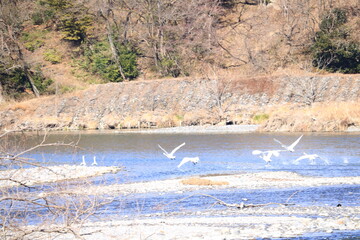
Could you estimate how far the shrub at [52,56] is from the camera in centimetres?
8050

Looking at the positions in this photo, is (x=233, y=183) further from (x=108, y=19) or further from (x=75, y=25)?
(x=75, y=25)

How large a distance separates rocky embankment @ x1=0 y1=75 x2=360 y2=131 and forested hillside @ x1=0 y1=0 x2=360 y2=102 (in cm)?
300

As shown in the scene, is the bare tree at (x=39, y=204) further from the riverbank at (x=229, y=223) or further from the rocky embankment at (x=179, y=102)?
the rocky embankment at (x=179, y=102)

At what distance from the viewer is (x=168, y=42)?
7475 cm

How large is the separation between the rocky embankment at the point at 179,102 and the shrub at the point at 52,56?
11.1m

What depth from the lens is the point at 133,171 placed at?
31.6m

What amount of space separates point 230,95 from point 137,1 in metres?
20.6

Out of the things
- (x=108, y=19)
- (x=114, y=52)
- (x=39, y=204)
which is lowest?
(x=39, y=204)

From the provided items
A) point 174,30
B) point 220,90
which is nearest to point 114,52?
point 174,30

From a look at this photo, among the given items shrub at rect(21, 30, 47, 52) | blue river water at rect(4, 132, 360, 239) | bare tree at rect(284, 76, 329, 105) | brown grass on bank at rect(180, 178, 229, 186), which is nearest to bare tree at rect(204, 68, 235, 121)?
bare tree at rect(284, 76, 329, 105)

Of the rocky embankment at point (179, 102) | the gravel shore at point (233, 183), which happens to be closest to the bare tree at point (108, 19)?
the rocky embankment at point (179, 102)

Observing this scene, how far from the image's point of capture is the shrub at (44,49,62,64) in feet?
264

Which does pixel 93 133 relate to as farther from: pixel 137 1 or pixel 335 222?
pixel 335 222

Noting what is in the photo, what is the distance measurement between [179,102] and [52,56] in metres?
23.7
